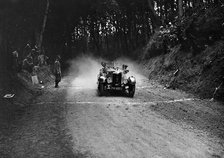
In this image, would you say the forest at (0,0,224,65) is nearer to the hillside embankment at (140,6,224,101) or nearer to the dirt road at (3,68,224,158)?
the hillside embankment at (140,6,224,101)

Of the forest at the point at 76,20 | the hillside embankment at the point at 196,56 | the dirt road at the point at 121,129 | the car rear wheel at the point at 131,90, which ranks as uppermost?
the forest at the point at 76,20

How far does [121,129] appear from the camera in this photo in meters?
10.3

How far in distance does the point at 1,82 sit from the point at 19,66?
502 cm

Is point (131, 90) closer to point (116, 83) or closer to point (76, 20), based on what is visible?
point (116, 83)

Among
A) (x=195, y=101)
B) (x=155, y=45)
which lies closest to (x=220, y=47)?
(x=195, y=101)

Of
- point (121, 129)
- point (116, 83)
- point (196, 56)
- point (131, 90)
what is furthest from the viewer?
point (196, 56)

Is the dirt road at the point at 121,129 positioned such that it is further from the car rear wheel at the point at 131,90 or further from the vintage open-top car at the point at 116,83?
the vintage open-top car at the point at 116,83

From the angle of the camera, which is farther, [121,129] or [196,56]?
[196,56]

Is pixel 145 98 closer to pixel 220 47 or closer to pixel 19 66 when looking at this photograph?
pixel 220 47

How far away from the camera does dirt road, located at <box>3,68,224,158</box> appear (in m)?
8.43

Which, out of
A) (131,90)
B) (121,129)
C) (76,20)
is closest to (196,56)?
(131,90)

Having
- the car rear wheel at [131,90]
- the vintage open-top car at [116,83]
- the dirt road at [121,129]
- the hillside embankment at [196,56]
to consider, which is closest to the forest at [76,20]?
the hillside embankment at [196,56]

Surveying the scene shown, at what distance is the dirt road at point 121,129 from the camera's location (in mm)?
8430

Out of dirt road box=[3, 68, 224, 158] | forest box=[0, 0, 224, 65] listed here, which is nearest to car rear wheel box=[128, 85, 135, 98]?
dirt road box=[3, 68, 224, 158]
